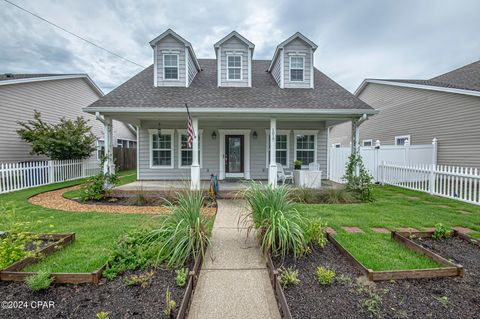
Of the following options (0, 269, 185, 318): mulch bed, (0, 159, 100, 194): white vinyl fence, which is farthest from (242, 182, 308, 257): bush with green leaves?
(0, 159, 100, 194): white vinyl fence

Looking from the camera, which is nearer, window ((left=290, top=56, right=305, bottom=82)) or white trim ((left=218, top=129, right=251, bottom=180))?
window ((left=290, top=56, right=305, bottom=82))

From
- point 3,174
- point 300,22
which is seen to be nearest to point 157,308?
point 3,174

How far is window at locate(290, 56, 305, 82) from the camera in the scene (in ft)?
31.5

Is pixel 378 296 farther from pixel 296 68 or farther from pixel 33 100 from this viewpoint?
pixel 33 100

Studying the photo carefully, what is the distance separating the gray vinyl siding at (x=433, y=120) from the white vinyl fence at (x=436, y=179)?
53.4 inches

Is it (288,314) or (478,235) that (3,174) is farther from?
(478,235)

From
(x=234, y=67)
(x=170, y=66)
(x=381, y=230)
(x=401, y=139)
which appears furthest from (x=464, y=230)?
(x=170, y=66)

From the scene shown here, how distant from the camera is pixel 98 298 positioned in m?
2.36

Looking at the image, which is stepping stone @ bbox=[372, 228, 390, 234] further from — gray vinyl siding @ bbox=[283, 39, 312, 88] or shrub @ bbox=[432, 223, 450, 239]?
gray vinyl siding @ bbox=[283, 39, 312, 88]

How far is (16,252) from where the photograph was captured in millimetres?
2803

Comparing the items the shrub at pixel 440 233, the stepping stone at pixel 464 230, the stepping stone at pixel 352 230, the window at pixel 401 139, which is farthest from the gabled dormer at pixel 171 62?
the window at pixel 401 139

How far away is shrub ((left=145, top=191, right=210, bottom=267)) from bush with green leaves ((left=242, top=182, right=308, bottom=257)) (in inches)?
34.6

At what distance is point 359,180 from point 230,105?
5071 millimetres

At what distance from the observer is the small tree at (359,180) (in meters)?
7.08
